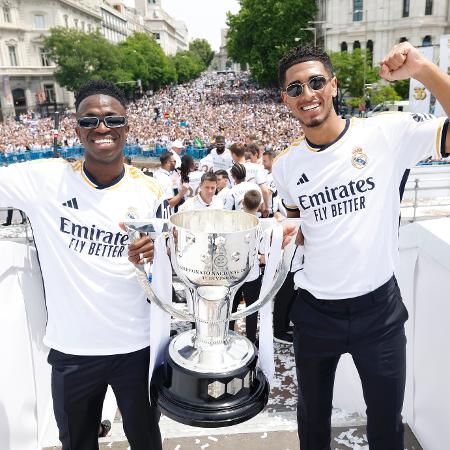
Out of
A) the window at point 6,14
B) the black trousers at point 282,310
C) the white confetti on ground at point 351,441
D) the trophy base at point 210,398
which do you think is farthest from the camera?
the window at point 6,14

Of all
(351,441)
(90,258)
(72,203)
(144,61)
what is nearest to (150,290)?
(90,258)

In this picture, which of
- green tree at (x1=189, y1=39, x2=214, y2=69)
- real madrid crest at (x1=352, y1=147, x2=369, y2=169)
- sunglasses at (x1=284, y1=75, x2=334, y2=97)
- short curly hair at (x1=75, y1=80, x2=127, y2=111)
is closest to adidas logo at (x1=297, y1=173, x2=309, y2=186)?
real madrid crest at (x1=352, y1=147, x2=369, y2=169)

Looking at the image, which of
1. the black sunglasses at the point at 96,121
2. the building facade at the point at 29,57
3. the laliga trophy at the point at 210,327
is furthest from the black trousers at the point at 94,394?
the building facade at the point at 29,57

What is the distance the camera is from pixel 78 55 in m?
53.5

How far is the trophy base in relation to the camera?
1655mm

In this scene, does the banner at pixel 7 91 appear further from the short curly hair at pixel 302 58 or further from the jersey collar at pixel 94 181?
the short curly hair at pixel 302 58

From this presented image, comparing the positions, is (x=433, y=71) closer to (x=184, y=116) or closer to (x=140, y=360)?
(x=140, y=360)

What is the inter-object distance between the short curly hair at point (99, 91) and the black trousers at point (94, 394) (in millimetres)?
1131

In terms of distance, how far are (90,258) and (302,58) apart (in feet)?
4.11

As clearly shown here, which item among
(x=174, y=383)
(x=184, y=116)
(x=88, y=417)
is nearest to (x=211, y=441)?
(x=88, y=417)

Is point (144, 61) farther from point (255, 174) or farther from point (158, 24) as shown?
point (158, 24)

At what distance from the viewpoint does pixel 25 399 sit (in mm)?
2684

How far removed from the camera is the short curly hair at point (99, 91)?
206 centimetres

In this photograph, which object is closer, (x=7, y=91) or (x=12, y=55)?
(x=7, y=91)
